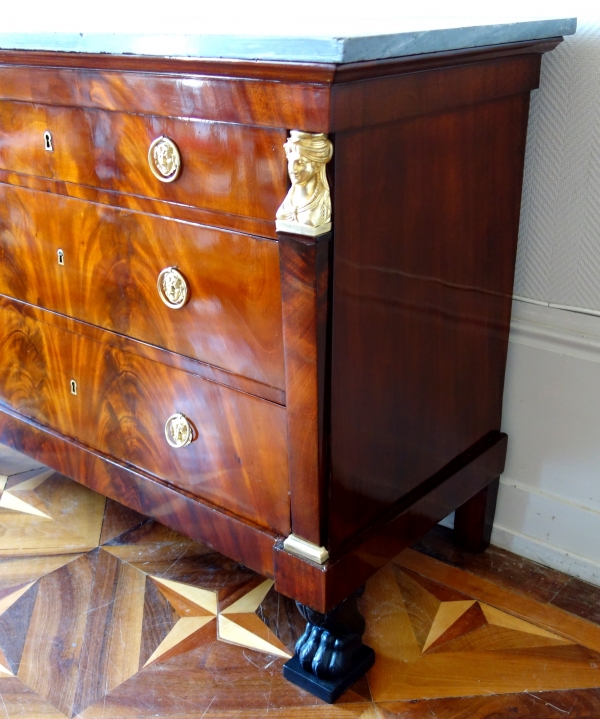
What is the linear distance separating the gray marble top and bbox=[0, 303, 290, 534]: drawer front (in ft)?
1.17

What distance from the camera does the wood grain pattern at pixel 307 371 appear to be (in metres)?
0.73

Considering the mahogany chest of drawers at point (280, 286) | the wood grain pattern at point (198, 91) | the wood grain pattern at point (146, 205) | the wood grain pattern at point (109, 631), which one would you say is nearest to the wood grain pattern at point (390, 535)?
the mahogany chest of drawers at point (280, 286)

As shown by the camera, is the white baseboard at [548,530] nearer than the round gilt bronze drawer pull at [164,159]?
No

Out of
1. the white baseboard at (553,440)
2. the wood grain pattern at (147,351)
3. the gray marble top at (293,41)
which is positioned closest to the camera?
the gray marble top at (293,41)

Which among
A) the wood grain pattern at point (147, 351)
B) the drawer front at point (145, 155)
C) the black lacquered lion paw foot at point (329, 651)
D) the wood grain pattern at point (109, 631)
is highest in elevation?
the drawer front at point (145, 155)

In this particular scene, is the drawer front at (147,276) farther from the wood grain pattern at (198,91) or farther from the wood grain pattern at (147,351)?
the wood grain pattern at (198,91)

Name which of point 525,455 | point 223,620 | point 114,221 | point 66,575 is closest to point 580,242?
point 525,455

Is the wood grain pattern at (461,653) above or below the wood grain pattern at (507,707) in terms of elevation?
below

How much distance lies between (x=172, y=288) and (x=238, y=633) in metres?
0.48

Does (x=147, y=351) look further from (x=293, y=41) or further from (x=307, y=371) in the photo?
(x=293, y=41)

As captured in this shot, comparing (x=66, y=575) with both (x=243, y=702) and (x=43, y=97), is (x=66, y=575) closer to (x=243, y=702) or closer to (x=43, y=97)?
(x=243, y=702)

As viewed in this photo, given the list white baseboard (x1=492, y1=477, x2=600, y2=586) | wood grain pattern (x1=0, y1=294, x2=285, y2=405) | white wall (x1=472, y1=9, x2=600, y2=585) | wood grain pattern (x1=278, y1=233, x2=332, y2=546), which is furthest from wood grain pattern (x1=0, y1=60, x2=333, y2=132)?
white baseboard (x1=492, y1=477, x2=600, y2=586)

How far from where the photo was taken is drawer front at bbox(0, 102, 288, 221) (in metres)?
0.75

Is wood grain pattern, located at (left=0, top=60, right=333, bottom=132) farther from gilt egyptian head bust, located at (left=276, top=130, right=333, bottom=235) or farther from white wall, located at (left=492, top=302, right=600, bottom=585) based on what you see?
white wall, located at (left=492, top=302, right=600, bottom=585)
